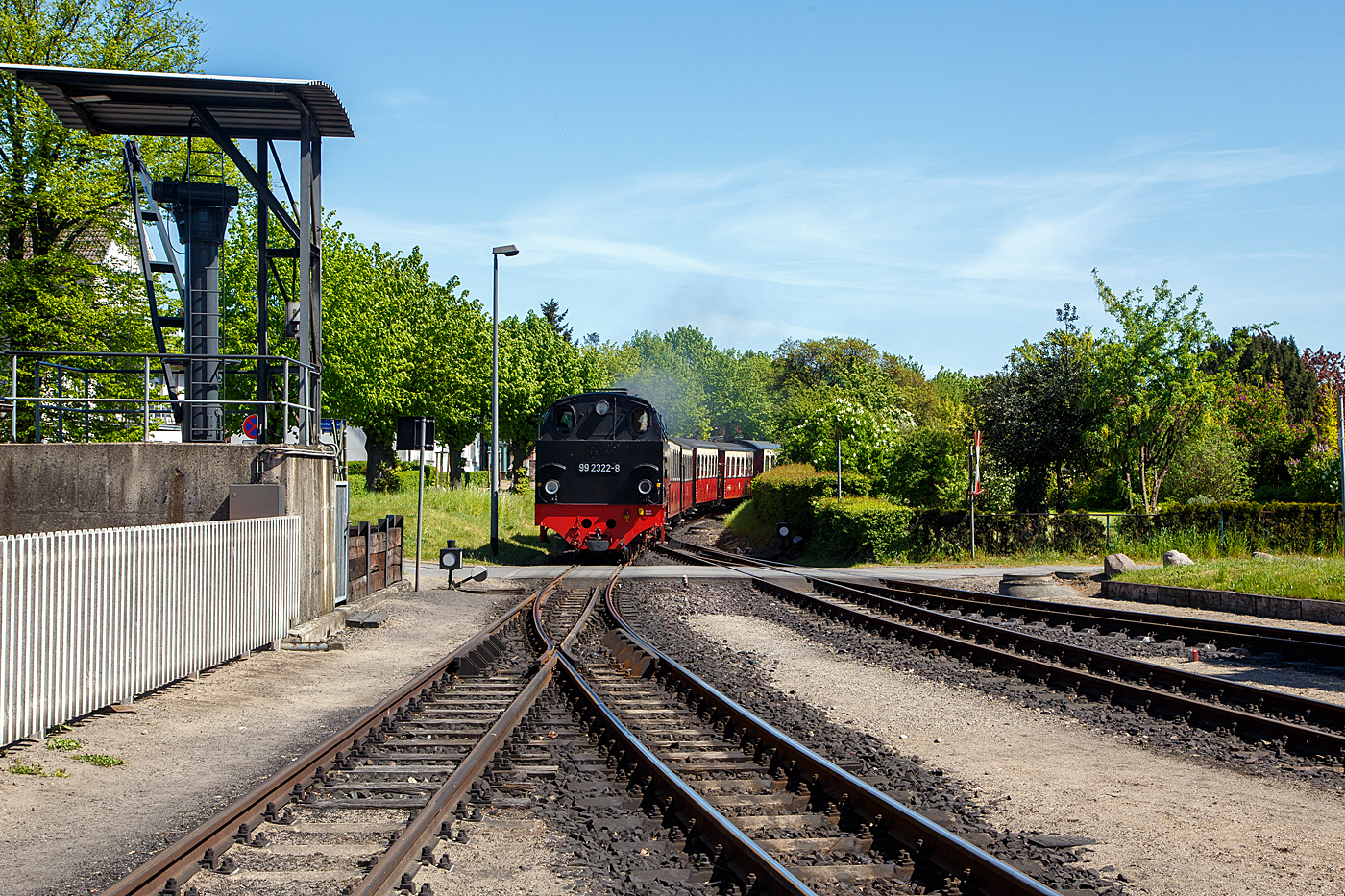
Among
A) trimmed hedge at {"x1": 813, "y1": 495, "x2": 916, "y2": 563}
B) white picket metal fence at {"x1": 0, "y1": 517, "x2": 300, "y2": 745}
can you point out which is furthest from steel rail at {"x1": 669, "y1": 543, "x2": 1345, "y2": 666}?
white picket metal fence at {"x1": 0, "y1": 517, "x2": 300, "y2": 745}

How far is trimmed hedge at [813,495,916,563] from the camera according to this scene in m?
24.8

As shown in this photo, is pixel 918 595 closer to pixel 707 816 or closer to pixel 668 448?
pixel 668 448

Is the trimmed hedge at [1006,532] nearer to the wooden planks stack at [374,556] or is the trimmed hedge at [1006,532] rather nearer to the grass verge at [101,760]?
the wooden planks stack at [374,556]

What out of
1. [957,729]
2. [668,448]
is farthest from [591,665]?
[668,448]

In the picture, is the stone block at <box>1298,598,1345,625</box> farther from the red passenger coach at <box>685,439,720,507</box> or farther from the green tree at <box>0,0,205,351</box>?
the green tree at <box>0,0,205,351</box>

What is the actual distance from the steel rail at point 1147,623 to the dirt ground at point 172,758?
8.83 m

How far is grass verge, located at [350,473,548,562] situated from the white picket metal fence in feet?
41.2

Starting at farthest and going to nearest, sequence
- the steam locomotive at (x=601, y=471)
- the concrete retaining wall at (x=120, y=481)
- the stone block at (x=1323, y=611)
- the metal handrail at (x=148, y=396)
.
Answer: the steam locomotive at (x=601, y=471)
the stone block at (x=1323, y=611)
the metal handrail at (x=148, y=396)
the concrete retaining wall at (x=120, y=481)

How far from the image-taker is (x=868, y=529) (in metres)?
25.0

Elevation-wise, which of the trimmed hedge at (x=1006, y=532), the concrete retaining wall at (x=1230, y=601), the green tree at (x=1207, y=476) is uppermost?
the green tree at (x=1207, y=476)

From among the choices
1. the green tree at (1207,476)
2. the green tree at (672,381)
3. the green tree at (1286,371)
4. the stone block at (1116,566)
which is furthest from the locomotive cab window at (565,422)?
the green tree at (672,381)

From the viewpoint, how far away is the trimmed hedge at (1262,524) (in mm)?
22094

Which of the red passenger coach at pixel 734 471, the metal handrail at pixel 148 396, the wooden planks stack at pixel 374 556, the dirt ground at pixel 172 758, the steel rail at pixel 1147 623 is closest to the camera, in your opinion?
the dirt ground at pixel 172 758

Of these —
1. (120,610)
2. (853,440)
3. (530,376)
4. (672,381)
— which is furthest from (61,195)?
(672,381)
